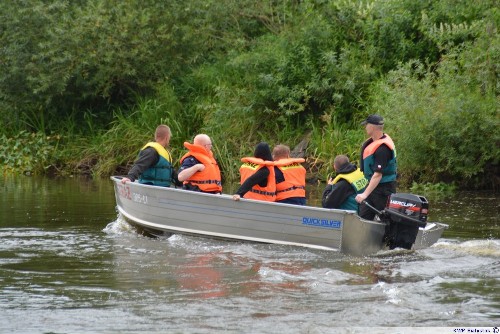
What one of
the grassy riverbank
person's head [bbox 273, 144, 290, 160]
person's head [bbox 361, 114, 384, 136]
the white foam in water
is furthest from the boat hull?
the grassy riverbank

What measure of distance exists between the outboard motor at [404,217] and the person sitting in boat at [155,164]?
3.17 meters

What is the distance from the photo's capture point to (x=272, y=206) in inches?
424

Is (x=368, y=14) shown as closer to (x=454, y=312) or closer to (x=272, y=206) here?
(x=272, y=206)

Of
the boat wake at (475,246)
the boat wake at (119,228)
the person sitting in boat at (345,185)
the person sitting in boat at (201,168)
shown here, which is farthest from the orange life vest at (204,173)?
the boat wake at (475,246)

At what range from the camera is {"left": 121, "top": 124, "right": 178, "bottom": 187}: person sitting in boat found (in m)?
12.1

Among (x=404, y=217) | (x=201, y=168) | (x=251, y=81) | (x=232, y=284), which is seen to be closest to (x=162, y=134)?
(x=201, y=168)

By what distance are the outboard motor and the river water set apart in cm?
22

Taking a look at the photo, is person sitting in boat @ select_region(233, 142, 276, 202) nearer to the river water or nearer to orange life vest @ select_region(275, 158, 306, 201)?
orange life vest @ select_region(275, 158, 306, 201)

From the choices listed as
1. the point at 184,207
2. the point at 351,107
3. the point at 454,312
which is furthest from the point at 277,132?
the point at 454,312

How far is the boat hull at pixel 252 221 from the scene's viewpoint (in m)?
10.5

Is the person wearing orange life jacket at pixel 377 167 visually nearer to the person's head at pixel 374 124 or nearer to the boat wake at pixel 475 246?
the person's head at pixel 374 124

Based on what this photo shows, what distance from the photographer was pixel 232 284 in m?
9.02

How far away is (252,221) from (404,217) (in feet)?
5.97

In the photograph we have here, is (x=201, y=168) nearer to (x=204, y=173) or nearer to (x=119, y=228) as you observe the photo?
(x=204, y=173)
